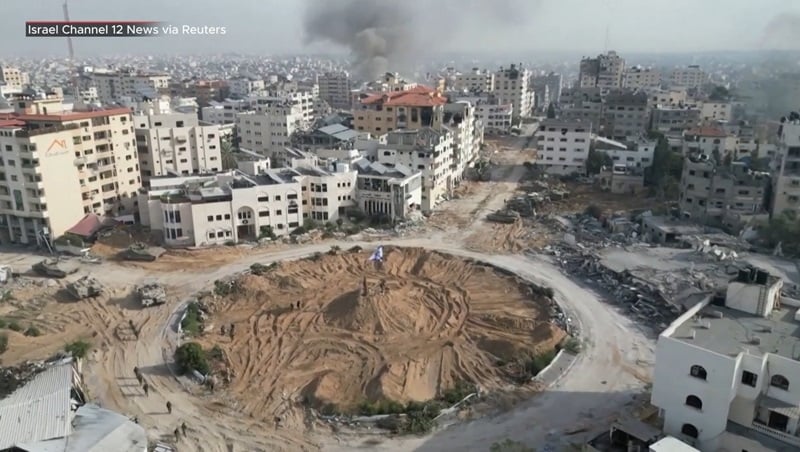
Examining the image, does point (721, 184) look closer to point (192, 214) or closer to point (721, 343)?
point (721, 343)

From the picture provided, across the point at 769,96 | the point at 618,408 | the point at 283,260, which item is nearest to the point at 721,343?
the point at 618,408

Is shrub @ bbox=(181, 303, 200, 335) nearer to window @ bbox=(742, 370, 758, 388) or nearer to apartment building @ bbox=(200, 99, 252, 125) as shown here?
window @ bbox=(742, 370, 758, 388)

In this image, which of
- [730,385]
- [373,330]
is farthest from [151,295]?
[730,385]

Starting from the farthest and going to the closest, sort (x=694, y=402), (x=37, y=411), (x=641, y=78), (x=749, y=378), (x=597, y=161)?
(x=641, y=78)
(x=597, y=161)
(x=37, y=411)
(x=694, y=402)
(x=749, y=378)

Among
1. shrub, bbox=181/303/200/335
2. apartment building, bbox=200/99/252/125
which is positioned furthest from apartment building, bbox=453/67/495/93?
shrub, bbox=181/303/200/335

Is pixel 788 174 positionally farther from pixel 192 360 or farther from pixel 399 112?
pixel 192 360

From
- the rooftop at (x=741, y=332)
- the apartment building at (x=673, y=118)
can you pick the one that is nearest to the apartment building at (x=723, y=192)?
the rooftop at (x=741, y=332)
